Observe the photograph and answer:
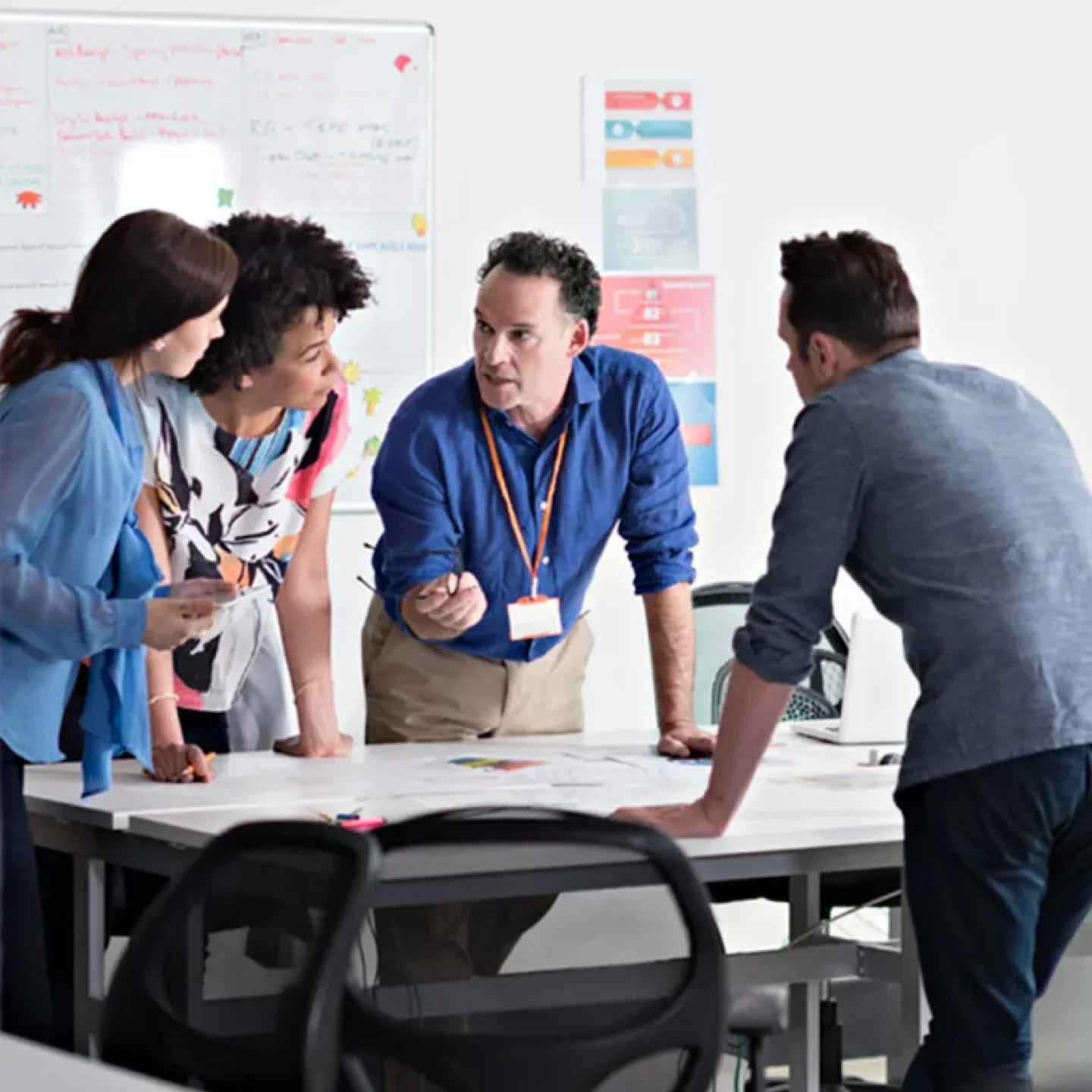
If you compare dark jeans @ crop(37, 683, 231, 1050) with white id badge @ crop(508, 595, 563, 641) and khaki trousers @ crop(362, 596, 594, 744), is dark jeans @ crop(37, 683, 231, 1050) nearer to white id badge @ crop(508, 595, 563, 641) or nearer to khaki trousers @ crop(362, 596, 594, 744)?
khaki trousers @ crop(362, 596, 594, 744)

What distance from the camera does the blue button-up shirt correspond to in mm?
3158

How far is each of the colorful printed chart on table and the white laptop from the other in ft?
5.75

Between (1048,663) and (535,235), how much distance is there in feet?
4.64

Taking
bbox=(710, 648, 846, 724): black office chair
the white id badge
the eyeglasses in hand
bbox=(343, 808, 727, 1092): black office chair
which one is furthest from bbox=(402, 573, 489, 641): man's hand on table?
bbox=(343, 808, 727, 1092): black office chair

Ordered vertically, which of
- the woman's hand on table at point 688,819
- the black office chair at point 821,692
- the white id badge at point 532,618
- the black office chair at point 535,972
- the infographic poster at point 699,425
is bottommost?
the black office chair at point 821,692

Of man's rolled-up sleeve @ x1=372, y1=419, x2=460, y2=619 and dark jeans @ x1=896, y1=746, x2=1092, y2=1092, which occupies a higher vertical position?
man's rolled-up sleeve @ x1=372, y1=419, x2=460, y2=619

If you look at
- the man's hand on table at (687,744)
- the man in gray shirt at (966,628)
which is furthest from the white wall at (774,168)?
the man in gray shirt at (966,628)

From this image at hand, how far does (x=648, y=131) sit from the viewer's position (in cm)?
480

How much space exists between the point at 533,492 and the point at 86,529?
0.94m

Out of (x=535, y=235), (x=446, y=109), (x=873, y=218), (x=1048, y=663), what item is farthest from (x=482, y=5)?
(x=1048, y=663)

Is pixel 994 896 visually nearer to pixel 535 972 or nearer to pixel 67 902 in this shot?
pixel 535 972

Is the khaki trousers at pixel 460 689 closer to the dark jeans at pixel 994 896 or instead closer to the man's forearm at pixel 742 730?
the man's forearm at pixel 742 730

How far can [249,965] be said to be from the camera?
161cm

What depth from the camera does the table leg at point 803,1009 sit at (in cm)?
275
